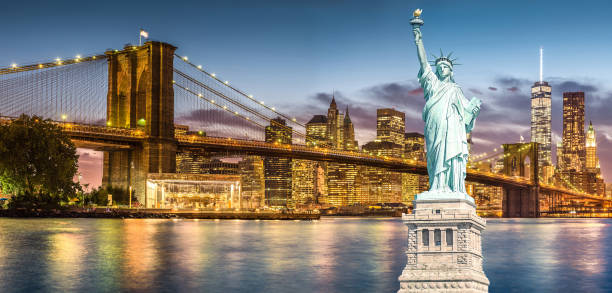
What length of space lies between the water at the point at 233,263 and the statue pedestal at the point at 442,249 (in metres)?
10.1

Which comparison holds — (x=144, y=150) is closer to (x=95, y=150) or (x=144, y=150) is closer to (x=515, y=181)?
→ (x=95, y=150)

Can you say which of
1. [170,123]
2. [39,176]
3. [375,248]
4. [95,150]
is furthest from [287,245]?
[95,150]

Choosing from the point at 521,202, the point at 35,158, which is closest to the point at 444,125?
the point at 35,158

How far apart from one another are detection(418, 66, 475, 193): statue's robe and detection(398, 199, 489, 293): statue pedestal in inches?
33.7

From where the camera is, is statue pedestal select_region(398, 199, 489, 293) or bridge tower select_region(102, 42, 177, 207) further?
bridge tower select_region(102, 42, 177, 207)

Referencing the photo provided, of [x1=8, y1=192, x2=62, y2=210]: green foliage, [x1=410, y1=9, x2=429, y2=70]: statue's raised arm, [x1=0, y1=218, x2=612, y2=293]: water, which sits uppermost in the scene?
[x1=410, y1=9, x2=429, y2=70]: statue's raised arm

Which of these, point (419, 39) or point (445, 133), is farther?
point (419, 39)

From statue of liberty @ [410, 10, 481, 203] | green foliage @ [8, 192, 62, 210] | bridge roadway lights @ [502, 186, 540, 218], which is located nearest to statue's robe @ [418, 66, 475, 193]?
statue of liberty @ [410, 10, 481, 203]

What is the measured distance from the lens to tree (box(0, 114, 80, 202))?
69.9 metres

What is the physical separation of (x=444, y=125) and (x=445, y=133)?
22cm

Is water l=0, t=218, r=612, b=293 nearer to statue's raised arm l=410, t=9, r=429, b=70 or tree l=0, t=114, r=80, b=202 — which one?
tree l=0, t=114, r=80, b=202

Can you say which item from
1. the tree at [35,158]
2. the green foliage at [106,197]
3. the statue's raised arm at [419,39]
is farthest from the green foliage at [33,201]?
the statue's raised arm at [419,39]

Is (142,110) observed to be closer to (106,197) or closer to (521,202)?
(106,197)

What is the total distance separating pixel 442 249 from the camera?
18969 mm
